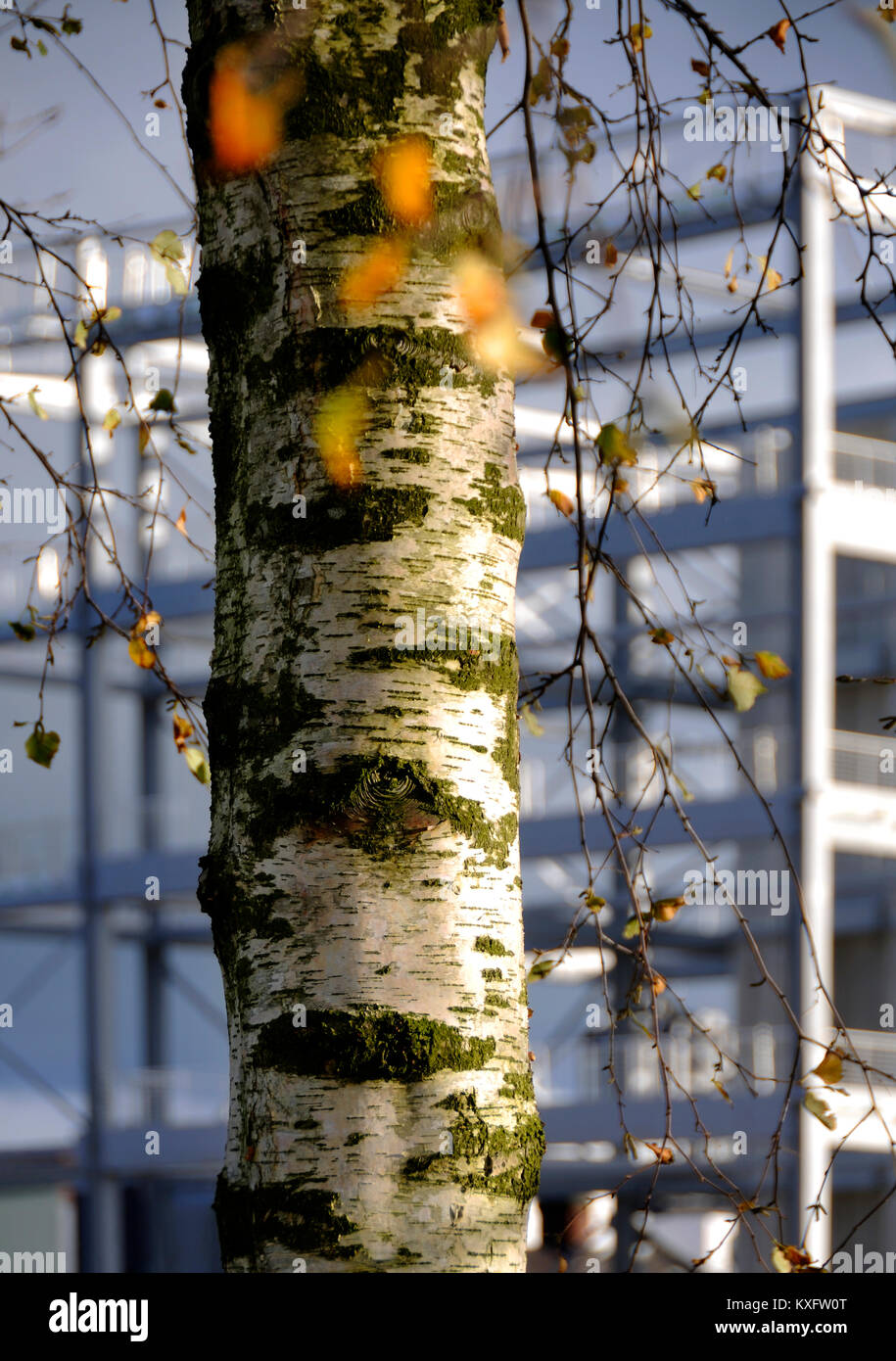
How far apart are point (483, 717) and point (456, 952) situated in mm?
274

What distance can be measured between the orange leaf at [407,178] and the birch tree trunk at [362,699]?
0.02m

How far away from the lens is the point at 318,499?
5.59 ft

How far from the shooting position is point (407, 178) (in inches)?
70.9

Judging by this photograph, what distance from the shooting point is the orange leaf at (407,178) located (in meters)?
1.79

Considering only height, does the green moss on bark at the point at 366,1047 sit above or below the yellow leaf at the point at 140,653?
below

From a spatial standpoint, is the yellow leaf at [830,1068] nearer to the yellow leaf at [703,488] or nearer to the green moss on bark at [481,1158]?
the green moss on bark at [481,1158]

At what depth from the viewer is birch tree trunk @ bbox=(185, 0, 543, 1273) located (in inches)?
61.8

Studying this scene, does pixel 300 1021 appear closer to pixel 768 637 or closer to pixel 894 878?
pixel 894 878

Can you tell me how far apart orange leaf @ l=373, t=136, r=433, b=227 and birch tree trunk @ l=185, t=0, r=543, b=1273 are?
16mm
